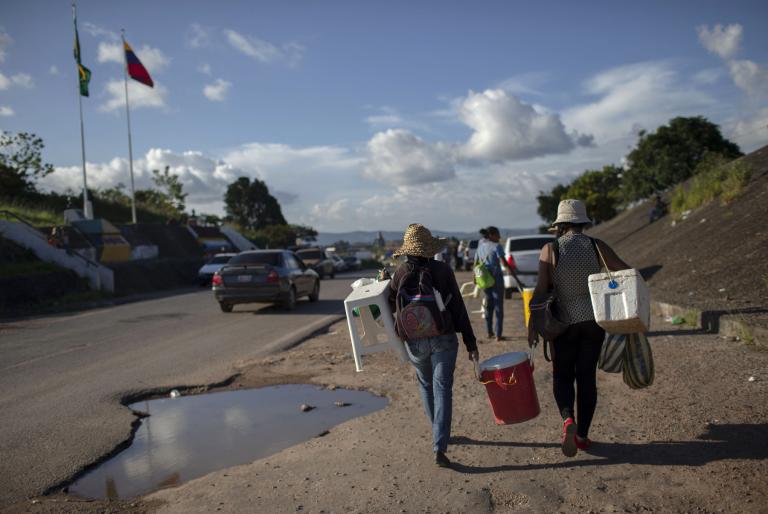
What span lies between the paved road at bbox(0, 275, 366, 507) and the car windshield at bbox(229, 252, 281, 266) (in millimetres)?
1269

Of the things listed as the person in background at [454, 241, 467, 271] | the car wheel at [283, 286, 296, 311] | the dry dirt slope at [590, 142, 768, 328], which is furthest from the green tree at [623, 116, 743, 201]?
the car wheel at [283, 286, 296, 311]

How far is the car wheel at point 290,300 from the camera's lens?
15.9 metres

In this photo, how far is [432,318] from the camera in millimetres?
4375

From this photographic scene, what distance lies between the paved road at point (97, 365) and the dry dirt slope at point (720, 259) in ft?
22.3

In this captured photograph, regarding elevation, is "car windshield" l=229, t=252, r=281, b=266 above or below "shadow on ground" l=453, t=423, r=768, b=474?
above

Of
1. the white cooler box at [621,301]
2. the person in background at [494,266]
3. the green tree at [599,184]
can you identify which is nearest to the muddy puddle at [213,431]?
the white cooler box at [621,301]

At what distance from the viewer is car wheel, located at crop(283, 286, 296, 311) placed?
1587 cm

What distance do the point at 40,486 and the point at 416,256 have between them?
10.2 feet

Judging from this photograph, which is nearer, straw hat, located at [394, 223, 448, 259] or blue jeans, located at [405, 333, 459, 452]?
blue jeans, located at [405, 333, 459, 452]

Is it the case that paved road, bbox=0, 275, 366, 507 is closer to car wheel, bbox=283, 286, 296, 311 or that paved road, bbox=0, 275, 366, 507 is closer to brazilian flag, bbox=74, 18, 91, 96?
car wheel, bbox=283, 286, 296, 311

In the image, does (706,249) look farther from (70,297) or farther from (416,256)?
(70,297)

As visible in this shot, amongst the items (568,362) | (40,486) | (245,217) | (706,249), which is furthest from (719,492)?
(245,217)

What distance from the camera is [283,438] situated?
5.53 m

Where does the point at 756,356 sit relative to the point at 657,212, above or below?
below
